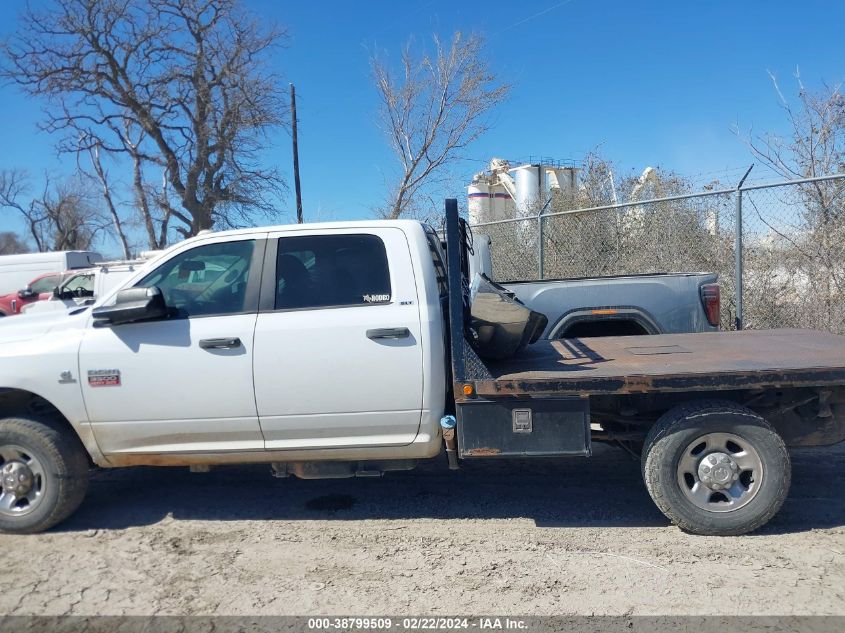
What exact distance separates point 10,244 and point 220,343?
6736cm

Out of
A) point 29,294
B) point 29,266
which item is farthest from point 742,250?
point 29,266

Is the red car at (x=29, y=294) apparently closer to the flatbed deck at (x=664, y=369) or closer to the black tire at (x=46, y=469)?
the black tire at (x=46, y=469)

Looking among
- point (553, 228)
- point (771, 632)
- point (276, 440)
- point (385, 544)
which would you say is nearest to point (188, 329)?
point (276, 440)

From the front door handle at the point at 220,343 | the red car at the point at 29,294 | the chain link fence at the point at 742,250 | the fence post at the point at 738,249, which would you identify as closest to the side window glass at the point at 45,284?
the red car at the point at 29,294

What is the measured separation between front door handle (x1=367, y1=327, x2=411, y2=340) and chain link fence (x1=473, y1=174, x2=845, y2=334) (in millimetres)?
5624

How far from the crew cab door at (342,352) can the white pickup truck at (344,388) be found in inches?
0.4

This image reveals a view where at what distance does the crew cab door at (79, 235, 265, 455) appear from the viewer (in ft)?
13.6

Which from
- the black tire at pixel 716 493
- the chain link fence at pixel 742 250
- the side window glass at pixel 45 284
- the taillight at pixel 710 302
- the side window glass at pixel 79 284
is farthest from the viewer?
the side window glass at pixel 45 284

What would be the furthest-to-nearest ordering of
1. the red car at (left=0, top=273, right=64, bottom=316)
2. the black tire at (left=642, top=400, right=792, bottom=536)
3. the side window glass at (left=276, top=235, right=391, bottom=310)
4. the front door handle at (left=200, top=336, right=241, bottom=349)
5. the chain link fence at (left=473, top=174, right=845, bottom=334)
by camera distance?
1. the red car at (left=0, top=273, right=64, bottom=316)
2. the chain link fence at (left=473, top=174, right=845, bottom=334)
3. the side window glass at (left=276, top=235, right=391, bottom=310)
4. the front door handle at (left=200, top=336, right=241, bottom=349)
5. the black tire at (left=642, top=400, right=792, bottom=536)

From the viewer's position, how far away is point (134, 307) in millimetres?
4051

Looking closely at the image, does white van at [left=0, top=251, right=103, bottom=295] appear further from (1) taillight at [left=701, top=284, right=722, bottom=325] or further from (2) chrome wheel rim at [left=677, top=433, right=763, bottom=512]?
(2) chrome wheel rim at [left=677, top=433, right=763, bottom=512]

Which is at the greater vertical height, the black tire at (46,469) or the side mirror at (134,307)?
the side mirror at (134,307)

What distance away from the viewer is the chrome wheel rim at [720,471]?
4055mm

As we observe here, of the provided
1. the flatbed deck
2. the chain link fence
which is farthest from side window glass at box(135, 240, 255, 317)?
the chain link fence
